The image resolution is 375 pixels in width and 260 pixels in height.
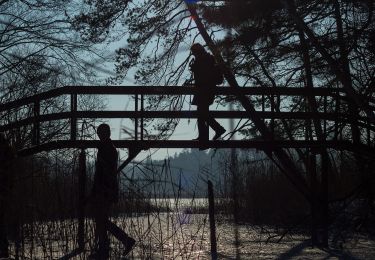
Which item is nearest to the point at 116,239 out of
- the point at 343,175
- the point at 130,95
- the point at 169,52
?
the point at 130,95

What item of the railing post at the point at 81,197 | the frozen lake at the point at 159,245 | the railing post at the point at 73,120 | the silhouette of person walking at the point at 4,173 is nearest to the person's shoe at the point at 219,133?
the frozen lake at the point at 159,245

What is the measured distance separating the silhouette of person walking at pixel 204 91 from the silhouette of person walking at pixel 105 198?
2.42 metres

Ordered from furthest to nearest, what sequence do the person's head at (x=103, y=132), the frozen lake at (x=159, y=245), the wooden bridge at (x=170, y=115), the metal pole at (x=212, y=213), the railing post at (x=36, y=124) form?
the wooden bridge at (x=170, y=115) → the railing post at (x=36, y=124) → the metal pole at (x=212, y=213) → the person's head at (x=103, y=132) → the frozen lake at (x=159, y=245)

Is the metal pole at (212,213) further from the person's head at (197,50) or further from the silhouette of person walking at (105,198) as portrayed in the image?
the person's head at (197,50)

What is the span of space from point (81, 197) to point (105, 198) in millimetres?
627

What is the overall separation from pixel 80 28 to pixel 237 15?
5.82m

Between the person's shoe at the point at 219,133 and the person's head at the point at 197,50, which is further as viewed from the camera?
the person's head at the point at 197,50

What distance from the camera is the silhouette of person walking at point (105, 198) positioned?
776cm

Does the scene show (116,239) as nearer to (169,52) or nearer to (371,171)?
(371,171)

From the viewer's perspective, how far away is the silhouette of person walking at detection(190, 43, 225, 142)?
10.3 metres

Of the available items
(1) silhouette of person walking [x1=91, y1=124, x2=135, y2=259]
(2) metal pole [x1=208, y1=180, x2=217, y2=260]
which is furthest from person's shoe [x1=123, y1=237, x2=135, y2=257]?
(2) metal pole [x1=208, y1=180, x2=217, y2=260]

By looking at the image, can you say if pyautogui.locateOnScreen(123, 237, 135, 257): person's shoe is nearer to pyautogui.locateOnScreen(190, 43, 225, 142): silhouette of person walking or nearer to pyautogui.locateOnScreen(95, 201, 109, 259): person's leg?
pyautogui.locateOnScreen(95, 201, 109, 259): person's leg

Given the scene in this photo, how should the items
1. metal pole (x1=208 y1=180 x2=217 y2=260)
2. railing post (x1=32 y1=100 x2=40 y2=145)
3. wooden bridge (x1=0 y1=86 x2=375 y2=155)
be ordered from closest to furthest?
metal pole (x1=208 y1=180 x2=217 y2=260) → railing post (x1=32 y1=100 x2=40 y2=145) → wooden bridge (x1=0 y1=86 x2=375 y2=155)

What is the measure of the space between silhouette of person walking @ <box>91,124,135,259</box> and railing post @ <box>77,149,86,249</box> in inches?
6.9
